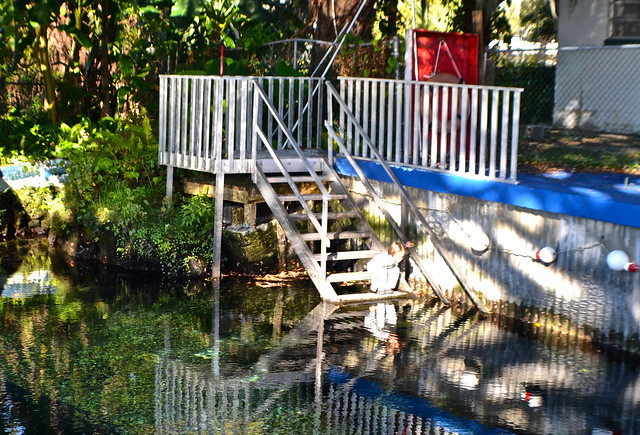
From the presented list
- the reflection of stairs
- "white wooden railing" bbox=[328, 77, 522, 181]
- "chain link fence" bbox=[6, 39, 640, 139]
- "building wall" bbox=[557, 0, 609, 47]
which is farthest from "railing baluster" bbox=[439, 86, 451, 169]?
"building wall" bbox=[557, 0, 609, 47]

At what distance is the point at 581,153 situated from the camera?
1400 centimetres

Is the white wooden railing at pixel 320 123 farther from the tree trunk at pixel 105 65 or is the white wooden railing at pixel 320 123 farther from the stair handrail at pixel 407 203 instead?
the tree trunk at pixel 105 65

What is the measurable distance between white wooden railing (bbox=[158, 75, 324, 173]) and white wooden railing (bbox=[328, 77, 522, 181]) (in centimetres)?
70

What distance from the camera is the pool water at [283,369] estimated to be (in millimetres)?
7328

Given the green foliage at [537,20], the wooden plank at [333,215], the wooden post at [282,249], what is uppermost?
the green foliage at [537,20]

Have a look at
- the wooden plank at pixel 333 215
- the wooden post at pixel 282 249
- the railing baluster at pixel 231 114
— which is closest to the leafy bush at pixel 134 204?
the wooden post at pixel 282 249

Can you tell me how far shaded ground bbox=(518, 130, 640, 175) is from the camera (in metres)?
12.1

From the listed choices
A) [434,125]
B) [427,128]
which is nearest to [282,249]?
[427,128]

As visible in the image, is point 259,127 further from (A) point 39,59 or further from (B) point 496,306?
(A) point 39,59

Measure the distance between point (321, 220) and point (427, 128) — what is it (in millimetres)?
1909

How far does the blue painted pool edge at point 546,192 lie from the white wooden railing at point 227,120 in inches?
68.7

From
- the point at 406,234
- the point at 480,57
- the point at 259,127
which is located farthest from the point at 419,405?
the point at 480,57

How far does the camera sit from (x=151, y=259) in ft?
43.1

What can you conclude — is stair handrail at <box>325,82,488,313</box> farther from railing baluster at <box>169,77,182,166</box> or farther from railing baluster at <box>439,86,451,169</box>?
railing baluster at <box>169,77,182,166</box>
